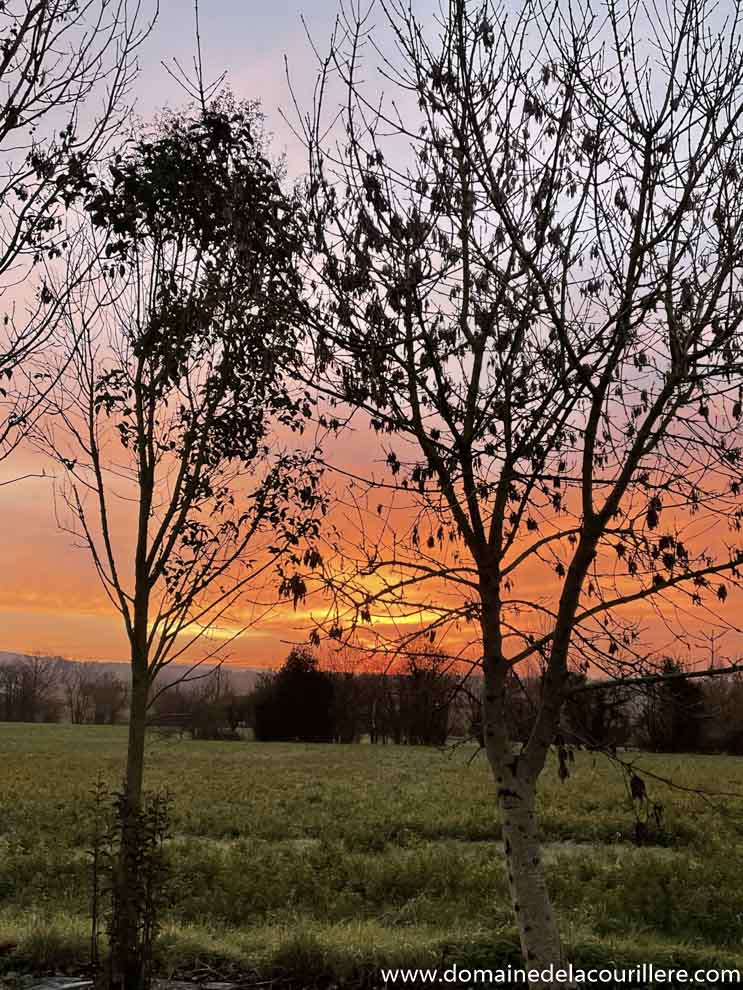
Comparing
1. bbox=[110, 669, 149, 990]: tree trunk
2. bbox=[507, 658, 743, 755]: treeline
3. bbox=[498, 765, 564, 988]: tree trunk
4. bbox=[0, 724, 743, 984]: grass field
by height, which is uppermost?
bbox=[507, 658, 743, 755]: treeline

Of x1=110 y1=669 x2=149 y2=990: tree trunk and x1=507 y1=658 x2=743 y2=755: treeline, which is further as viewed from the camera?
x1=110 y1=669 x2=149 y2=990: tree trunk

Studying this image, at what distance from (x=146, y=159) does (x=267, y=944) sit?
6.91 meters

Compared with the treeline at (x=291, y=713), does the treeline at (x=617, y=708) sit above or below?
above

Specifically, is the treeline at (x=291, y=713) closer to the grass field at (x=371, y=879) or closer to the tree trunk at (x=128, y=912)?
the grass field at (x=371, y=879)

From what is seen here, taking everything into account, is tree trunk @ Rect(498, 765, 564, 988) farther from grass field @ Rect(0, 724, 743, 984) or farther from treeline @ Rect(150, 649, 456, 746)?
treeline @ Rect(150, 649, 456, 746)

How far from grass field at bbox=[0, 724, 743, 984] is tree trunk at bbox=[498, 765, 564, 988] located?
209 cm

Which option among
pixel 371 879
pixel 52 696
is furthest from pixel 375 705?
pixel 52 696

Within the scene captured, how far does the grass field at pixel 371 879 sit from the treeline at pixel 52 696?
5053cm

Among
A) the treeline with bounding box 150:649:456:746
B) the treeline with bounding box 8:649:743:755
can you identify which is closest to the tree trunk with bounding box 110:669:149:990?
the treeline with bounding box 8:649:743:755

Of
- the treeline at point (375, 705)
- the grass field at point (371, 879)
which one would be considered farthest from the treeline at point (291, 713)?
the grass field at point (371, 879)

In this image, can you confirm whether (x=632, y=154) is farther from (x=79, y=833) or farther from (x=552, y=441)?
(x=79, y=833)

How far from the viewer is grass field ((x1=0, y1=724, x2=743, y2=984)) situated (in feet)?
24.9

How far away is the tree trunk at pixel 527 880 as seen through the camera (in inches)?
176

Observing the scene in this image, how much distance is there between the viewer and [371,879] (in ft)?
36.3
